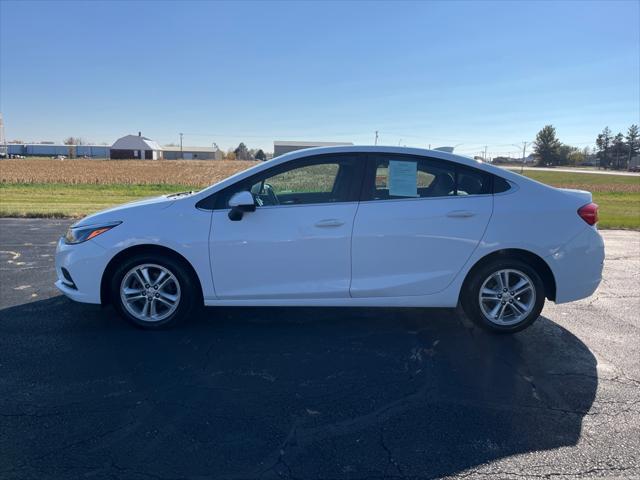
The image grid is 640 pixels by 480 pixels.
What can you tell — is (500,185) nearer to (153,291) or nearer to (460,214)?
(460,214)

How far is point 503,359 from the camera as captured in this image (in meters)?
3.75

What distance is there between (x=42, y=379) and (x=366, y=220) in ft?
9.18

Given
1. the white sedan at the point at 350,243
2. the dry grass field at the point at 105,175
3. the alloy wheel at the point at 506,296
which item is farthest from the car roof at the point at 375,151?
the dry grass field at the point at 105,175

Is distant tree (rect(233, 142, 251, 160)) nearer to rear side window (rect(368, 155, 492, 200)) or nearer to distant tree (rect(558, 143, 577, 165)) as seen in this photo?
distant tree (rect(558, 143, 577, 165))

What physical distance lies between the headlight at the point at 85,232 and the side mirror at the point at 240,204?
1068mm

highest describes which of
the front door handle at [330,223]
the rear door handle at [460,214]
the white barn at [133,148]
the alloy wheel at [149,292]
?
the white barn at [133,148]

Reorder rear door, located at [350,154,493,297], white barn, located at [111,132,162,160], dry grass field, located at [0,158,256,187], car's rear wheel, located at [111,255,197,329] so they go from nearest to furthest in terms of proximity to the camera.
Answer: rear door, located at [350,154,493,297] → car's rear wheel, located at [111,255,197,329] → dry grass field, located at [0,158,256,187] → white barn, located at [111,132,162,160]

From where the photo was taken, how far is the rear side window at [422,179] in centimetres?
414

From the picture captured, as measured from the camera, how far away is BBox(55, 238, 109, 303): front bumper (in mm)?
4117

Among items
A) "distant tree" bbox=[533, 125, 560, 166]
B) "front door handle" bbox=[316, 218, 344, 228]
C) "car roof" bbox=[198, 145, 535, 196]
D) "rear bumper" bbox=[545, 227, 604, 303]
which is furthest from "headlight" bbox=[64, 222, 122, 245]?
"distant tree" bbox=[533, 125, 560, 166]

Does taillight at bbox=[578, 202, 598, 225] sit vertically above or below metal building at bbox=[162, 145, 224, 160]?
below

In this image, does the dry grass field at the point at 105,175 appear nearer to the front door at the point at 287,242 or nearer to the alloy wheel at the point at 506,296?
the front door at the point at 287,242

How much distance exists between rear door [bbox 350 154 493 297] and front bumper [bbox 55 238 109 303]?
2317 millimetres

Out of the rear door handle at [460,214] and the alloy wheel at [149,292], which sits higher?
the rear door handle at [460,214]
